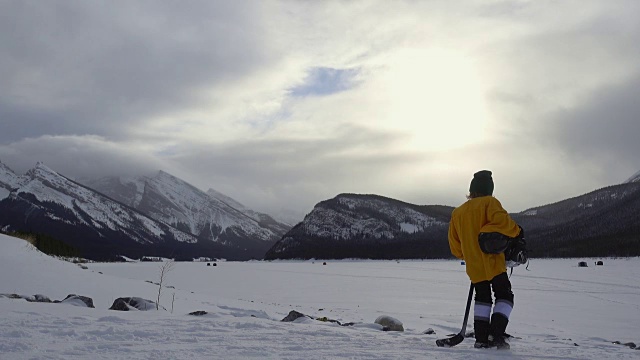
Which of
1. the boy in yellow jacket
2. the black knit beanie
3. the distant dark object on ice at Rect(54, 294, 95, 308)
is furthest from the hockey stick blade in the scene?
the distant dark object on ice at Rect(54, 294, 95, 308)

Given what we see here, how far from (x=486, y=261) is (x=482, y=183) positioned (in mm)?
1084

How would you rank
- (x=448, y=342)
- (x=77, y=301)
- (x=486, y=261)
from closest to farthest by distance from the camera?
(x=448, y=342), (x=486, y=261), (x=77, y=301)

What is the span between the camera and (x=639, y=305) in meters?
18.2

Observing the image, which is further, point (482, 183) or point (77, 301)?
point (77, 301)

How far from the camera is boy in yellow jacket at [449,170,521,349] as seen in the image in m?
5.93

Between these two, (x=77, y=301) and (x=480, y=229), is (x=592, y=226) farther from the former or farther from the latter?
(x=77, y=301)

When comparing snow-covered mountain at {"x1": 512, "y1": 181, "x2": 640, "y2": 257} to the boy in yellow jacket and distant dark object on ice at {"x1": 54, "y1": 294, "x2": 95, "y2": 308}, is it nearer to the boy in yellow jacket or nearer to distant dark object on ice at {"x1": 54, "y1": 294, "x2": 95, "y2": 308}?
distant dark object on ice at {"x1": 54, "y1": 294, "x2": 95, "y2": 308}

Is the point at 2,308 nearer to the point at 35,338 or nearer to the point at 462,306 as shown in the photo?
the point at 35,338

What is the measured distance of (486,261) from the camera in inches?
241

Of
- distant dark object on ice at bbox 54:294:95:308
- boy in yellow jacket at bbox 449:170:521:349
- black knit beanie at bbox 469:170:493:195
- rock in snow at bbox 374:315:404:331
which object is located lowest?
rock in snow at bbox 374:315:404:331

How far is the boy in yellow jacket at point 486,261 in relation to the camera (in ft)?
19.5

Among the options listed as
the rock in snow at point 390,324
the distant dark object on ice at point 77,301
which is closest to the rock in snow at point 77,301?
the distant dark object on ice at point 77,301

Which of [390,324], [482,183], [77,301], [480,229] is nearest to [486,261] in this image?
[480,229]

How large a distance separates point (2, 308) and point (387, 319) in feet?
25.0
